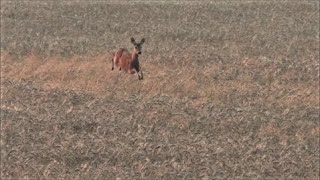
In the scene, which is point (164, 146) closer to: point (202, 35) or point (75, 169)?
point (75, 169)

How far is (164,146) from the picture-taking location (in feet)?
34.4

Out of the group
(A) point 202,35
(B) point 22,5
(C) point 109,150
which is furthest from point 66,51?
(B) point 22,5

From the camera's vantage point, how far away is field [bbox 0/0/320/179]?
982 cm

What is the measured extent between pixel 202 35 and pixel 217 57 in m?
5.65

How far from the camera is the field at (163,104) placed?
9820mm

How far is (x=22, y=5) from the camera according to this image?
121ft

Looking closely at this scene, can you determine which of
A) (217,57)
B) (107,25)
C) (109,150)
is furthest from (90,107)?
(107,25)

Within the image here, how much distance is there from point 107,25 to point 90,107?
15.7 m

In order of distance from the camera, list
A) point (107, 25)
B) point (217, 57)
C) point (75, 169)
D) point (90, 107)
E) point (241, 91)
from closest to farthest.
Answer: point (75, 169) < point (90, 107) < point (241, 91) < point (217, 57) < point (107, 25)

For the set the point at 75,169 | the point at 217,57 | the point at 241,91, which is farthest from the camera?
the point at 217,57

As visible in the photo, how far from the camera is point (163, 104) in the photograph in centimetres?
1334

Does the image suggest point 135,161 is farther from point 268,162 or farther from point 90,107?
point 90,107

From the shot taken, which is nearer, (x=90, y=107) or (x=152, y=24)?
(x=90, y=107)

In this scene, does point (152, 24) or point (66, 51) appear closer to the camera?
point (66, 51)
